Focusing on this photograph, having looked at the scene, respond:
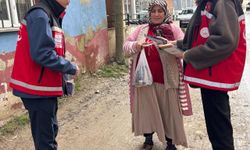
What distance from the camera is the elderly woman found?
3482 mm

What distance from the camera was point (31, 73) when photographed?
2.65m

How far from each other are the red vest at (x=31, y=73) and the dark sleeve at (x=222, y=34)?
1162 millimetres

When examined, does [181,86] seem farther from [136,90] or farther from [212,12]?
[212,12]

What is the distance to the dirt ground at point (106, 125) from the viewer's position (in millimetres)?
4059

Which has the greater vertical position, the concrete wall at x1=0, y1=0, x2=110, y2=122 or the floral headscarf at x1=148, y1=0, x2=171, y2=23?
the floral headscarf at x1=148, y1=0, x2=171, y2=23

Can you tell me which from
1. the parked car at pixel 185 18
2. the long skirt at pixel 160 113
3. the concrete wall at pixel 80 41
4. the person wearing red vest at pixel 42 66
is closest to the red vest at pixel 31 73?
the person wearing red vest at pixel 42 66

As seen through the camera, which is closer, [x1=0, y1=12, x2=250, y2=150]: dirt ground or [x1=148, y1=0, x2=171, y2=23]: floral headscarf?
[x1=148, y1=0, x2=171, y2=23]: floral headscarf

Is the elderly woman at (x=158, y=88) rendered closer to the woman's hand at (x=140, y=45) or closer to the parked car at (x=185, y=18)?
the woman's hand at (x=140, y=45)

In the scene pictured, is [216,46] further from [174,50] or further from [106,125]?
[106,125]

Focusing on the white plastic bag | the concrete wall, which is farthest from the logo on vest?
the concrete wall

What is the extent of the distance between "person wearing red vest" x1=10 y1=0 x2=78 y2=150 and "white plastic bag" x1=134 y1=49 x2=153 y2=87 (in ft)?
3.09

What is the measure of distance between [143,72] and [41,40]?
130 centimetres

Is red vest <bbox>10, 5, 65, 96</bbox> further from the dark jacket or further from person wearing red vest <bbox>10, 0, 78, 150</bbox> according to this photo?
the dark jacket

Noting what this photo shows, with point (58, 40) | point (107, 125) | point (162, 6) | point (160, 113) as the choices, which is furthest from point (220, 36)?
point (107, 125)
